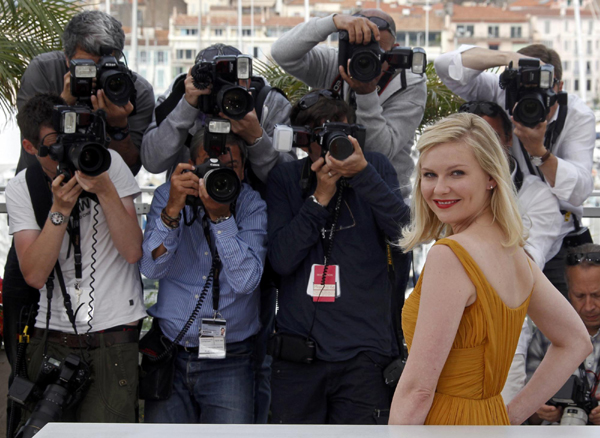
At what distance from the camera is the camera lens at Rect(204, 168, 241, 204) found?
2.49 m

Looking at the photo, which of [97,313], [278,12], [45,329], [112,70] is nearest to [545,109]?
[112,70]

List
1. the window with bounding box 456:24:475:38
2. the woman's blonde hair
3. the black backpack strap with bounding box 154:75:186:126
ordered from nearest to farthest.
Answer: the woman's blonde hair → the black backpack strap with bounding box 154:75:186:126 → the window with bounding box 456:24:475:38

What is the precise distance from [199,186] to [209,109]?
1.25 feet

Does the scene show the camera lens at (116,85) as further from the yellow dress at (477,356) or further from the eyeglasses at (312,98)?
the yellow dress at (477,356)

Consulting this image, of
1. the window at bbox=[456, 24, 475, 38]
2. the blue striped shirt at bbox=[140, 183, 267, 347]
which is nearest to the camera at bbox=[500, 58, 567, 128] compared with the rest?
the blue striped shirt at bbox=[140, 183, 267, 347]

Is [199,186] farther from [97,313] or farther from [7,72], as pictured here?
[7,72]

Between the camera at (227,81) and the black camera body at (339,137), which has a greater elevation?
the camera at (227,81)

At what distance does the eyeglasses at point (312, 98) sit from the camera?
112 inches

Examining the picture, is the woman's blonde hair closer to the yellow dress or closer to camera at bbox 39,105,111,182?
the yellow dress

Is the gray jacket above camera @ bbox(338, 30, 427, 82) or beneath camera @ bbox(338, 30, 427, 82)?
beneath

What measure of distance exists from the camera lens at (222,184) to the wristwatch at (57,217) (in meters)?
0.53

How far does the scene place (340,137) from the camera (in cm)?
258

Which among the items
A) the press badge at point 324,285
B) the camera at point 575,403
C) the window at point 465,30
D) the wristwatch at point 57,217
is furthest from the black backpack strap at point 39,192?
the window at point 465,30

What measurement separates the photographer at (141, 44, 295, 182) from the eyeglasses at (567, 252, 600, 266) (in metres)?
1.21
